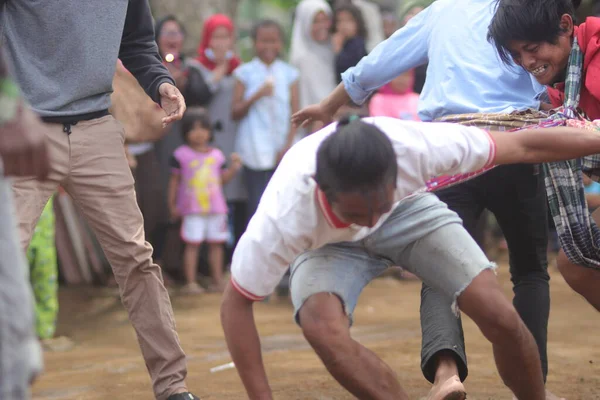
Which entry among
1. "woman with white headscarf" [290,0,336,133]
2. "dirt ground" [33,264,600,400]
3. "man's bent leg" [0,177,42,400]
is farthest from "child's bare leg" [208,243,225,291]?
"man's bent leg" [0,177,42,400]

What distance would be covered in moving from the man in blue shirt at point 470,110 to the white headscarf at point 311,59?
3.81m

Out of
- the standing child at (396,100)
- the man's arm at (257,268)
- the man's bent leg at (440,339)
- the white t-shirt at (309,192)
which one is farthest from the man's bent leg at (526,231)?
the standing child at (396,100)

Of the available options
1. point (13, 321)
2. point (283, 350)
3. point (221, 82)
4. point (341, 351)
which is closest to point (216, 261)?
point (221, 82)

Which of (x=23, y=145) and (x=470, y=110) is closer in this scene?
(x=23, y=145)

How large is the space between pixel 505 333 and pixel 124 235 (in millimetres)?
1628

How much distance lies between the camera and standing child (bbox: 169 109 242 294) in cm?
794

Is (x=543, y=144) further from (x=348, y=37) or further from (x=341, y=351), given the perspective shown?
(x=348, y=37)

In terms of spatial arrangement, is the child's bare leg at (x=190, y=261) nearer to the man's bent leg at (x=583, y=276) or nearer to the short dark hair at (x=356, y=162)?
the man's bent leg at (x=583, y=276)

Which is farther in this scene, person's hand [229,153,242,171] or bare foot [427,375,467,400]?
person's hand [229,153,242,171]

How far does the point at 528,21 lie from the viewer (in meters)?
3.93

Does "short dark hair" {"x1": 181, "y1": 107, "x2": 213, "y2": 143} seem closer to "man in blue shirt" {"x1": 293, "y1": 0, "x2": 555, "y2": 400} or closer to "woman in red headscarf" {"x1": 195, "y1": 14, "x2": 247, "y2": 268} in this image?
"woman in red headscarf" {"x1": 195, "y1": 14, "x2": 247, "y2": 268}

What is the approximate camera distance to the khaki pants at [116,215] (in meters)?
4.09

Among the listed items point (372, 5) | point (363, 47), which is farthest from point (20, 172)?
point (372, 5)

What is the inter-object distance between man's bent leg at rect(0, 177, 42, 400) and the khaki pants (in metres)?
1.44
